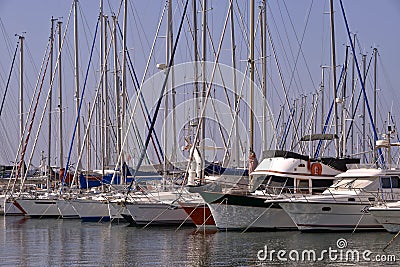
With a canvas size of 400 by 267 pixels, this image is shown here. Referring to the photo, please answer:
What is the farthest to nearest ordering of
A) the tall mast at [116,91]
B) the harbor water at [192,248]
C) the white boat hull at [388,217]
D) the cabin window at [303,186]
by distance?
1. the tall mast at [116,91]
2. the cabin window at [303,186]
3. the white boat hull at [388,217]
4. the harbor water at [192,248]

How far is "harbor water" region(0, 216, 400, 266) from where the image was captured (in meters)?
29.1

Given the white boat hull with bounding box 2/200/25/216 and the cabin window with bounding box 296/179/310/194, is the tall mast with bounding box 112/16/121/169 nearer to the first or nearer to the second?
the white boat hull with bounding box 2/200/25/216

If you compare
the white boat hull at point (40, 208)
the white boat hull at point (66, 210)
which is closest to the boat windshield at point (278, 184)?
the white boat hull at point (66, 210)

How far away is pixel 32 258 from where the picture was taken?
31.4 meters

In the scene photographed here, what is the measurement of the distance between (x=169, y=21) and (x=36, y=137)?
50.7 feet

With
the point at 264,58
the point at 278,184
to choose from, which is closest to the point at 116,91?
the point at 264,58

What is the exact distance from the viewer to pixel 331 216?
3653 centimetres

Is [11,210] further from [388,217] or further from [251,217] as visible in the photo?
[388,217]

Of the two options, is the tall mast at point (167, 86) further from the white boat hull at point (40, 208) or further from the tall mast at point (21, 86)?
the tall mast at point (21, 86)

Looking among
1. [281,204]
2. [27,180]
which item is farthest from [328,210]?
[27,180]

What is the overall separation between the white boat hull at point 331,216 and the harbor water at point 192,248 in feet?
1.60

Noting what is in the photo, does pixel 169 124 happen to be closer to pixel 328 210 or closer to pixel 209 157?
pixel 209 157

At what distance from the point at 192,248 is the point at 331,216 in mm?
7005

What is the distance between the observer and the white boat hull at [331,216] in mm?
36281
